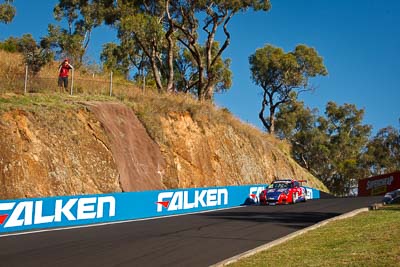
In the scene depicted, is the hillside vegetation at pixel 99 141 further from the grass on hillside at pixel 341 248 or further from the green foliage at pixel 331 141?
the green foliage at pixel 331 141

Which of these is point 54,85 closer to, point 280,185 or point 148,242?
point 280,185

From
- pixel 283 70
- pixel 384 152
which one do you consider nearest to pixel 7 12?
pixel 283 70

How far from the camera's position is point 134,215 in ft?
73.1

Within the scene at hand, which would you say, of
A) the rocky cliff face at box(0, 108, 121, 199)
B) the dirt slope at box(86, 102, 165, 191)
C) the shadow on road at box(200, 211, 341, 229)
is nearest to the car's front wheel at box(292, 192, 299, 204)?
the shadow on road at box(200, 211, 341, 229)

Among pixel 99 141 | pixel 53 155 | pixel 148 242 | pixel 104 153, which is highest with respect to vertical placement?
pixel 99 141

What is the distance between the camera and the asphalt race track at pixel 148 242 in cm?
1125

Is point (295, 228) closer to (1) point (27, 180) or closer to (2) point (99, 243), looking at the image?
(2) point (99, 243)

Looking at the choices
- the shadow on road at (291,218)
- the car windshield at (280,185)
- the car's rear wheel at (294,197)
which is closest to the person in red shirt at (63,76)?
the shadow on road at (291,218)

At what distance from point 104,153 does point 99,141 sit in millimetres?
731

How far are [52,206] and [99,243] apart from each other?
4956 millimetres

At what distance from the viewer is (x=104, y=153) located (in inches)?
1036

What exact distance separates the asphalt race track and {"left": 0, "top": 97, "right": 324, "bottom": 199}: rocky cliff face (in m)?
5.15

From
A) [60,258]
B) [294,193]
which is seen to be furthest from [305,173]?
[60,258]

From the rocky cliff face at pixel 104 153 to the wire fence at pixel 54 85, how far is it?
2.22 metres
